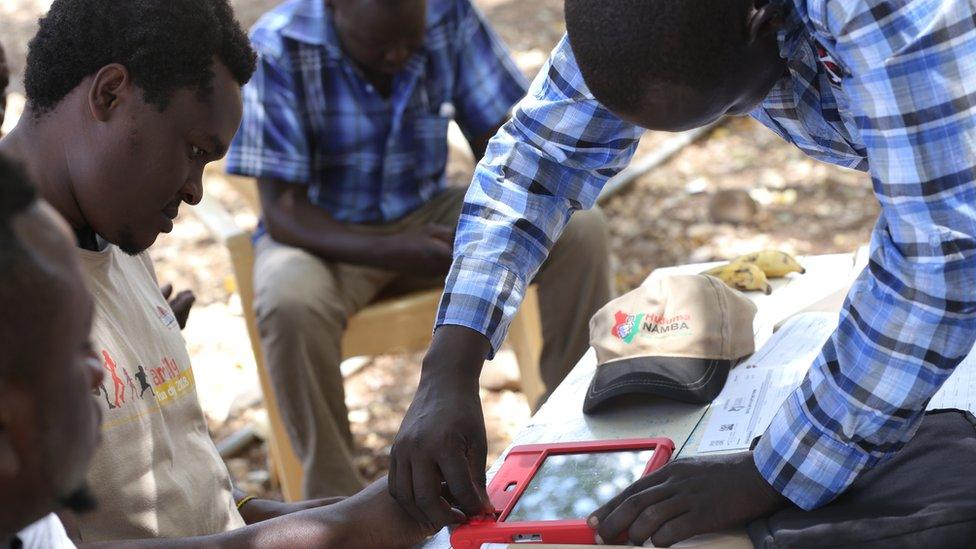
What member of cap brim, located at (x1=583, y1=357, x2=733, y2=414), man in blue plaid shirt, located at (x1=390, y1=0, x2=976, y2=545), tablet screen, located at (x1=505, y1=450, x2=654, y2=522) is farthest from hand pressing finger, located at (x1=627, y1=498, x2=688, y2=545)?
cap brim, located at (x1=583, y1=357, x2=733, y2=414)

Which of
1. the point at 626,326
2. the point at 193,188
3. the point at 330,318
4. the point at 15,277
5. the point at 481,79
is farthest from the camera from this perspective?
the point at 481,79

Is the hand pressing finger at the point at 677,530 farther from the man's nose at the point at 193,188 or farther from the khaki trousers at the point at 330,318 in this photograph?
the khaki trousers at the point at 330,318

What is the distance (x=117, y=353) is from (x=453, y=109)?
2079mm

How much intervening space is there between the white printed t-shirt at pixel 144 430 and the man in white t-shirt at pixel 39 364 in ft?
1.94

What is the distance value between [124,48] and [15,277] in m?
0.87

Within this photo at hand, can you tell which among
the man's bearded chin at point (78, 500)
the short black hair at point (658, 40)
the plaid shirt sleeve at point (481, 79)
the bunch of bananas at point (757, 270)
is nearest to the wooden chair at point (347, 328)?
the plaid shirt sleeve at point (481, 79)

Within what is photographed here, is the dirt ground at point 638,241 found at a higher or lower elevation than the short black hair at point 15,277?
lower

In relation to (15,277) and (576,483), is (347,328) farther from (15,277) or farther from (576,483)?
(15,277)

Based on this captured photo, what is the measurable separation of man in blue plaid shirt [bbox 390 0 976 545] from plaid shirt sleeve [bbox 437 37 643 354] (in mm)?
11

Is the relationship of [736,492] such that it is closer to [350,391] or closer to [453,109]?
[453,109]

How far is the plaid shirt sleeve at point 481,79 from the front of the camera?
3.63 meters

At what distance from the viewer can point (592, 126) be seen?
2.00 meters

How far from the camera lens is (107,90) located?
1729 millimetres

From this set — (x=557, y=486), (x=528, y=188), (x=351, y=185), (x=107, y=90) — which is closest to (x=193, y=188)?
Result: (x=107, y=90)
